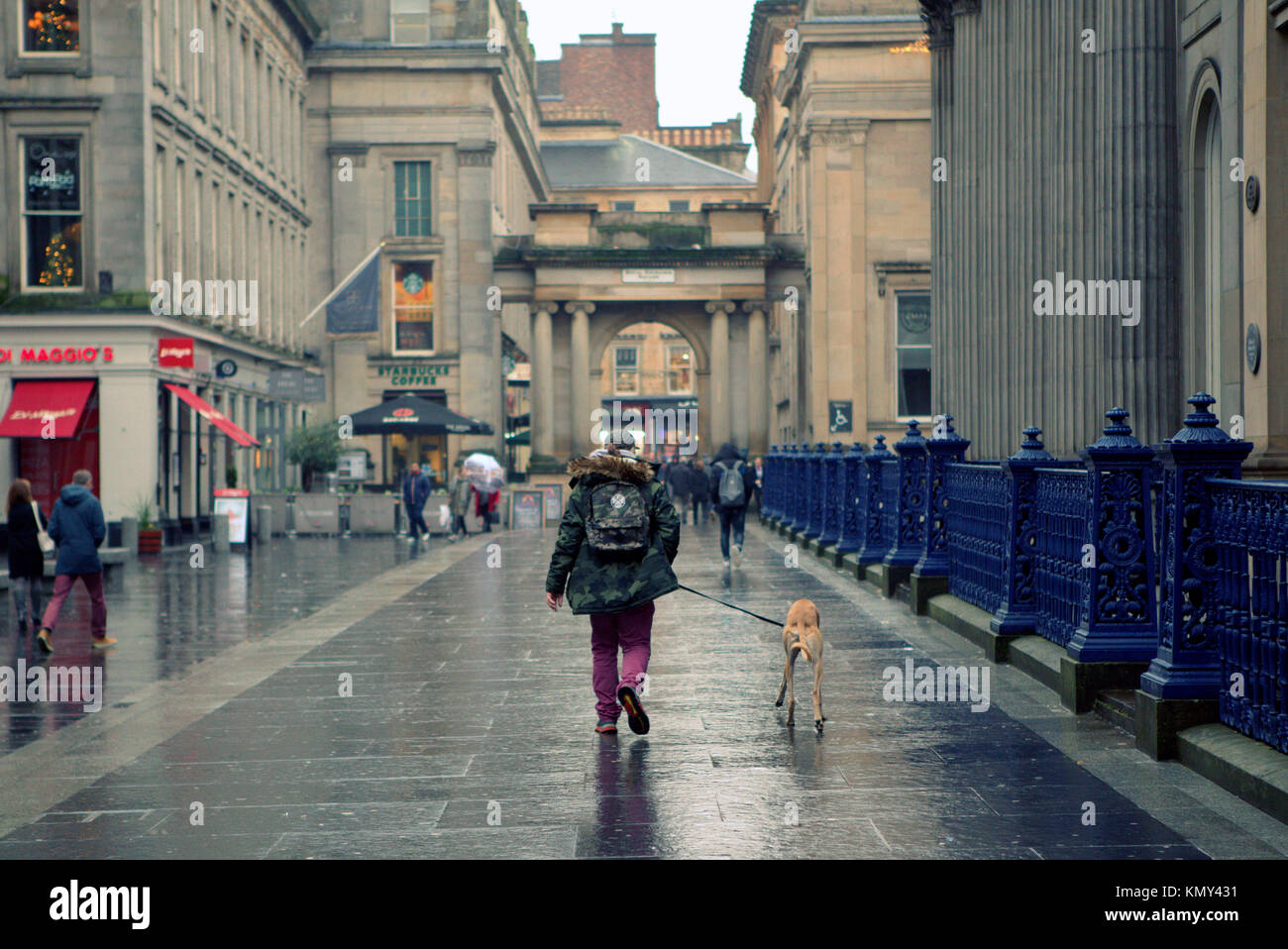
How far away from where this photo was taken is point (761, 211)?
5672 cm

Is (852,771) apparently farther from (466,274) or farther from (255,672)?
(466,274)

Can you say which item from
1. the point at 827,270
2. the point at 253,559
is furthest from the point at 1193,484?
the point at 827,270

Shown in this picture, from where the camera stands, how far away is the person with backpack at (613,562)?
9.48 meters

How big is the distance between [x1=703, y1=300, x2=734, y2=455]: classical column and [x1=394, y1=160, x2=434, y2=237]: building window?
11349mm

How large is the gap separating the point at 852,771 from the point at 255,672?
235 inches

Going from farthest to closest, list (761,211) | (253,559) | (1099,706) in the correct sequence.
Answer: (761,211) → (253,559) → (1099,706)

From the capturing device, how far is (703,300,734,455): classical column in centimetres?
5716

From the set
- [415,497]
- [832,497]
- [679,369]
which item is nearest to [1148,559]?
[832,497]

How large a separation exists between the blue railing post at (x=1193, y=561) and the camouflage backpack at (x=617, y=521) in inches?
115

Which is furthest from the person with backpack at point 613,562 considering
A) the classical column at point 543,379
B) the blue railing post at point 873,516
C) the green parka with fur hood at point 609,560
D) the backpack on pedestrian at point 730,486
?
the classical column at point 543,379

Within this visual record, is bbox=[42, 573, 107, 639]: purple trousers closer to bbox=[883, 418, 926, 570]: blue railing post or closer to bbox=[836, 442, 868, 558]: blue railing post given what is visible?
bbox=[883, 418, 926, 570]: blue railing post

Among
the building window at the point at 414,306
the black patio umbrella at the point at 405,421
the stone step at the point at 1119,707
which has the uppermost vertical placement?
the building window at the point at 414,306

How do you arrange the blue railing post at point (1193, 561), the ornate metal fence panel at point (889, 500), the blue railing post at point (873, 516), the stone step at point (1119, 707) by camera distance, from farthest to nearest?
1. the blue railing post at point (873, 516)
2. the ornate metal fence panel at point (889, 500)
3. the stone step at point (1119, 707)
4. the blue railing post at point (1193, 561)

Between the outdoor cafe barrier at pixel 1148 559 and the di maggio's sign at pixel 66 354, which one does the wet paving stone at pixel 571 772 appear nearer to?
the outdoor cafe barrier at pixel 1148 559
